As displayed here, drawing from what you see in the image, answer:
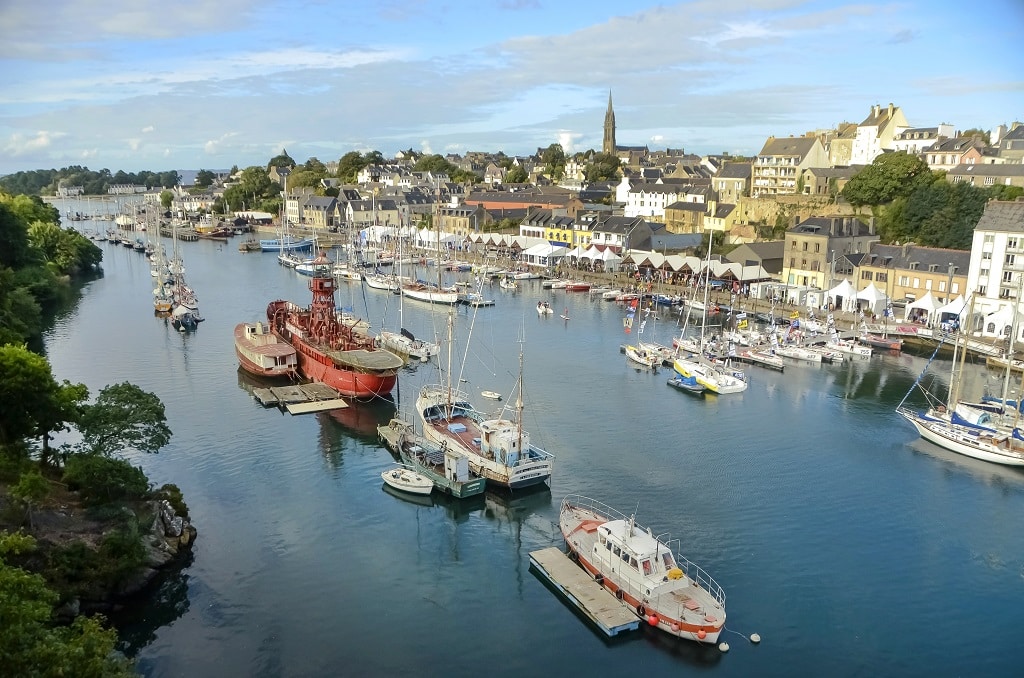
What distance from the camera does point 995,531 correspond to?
22.4 meters

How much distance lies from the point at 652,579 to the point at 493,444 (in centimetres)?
806

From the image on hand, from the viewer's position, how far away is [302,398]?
3247 cm

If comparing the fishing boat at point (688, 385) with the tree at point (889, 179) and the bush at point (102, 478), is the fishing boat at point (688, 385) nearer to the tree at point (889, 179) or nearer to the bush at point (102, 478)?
the bush at point (102, 478)

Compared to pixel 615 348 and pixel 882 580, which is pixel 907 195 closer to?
pixel 615 348

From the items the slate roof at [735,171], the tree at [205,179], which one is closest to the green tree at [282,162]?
the tree at [205,179]

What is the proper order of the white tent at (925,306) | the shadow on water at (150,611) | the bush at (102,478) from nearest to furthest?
1. the shadow on water at (150,611)
2. the bush at (102,478)
3. the white tent at (925,306)

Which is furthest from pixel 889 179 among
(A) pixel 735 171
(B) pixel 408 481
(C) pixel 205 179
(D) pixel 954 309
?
(C) pixel 205 179

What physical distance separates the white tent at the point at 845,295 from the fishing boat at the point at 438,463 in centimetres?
3414

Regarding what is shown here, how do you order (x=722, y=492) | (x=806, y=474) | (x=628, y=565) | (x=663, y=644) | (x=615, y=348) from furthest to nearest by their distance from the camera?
(x=615, y=348)
(x=806, y=474)
(x=722, y=492)
(x=628, y=565)
(x=663, y=644)

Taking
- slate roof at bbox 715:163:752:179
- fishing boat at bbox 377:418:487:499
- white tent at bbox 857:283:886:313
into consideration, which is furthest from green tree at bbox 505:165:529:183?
fishing boat at bbox 377:418:487:499

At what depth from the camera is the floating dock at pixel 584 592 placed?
17.1 metres

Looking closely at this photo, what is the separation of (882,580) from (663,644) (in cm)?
690

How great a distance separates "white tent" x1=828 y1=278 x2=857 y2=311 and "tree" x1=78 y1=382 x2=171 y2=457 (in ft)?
141

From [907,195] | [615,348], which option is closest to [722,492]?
[615,348]
